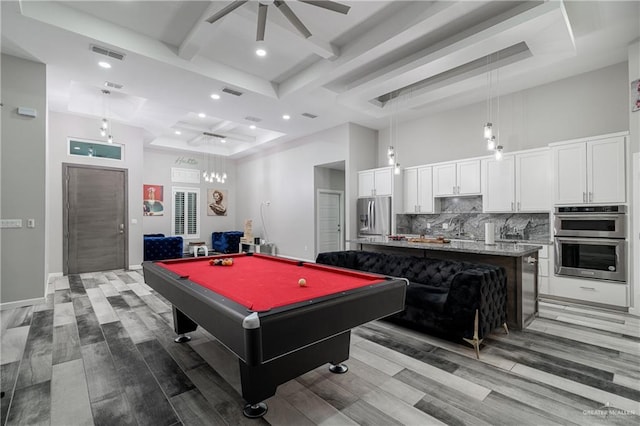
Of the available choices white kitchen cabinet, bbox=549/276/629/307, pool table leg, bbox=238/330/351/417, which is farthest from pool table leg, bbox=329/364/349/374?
white kitchen cabinet, bbox=549/276/629/307

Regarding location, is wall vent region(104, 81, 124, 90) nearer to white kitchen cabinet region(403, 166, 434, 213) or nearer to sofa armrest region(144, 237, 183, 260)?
sofa armrest region(144, 237, 183, 260)

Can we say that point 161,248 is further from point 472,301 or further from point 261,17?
point 472,301

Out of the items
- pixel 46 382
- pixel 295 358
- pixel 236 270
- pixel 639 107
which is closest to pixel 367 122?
pixel 639 107

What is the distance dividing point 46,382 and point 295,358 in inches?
74.8

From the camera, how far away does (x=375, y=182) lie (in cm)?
655

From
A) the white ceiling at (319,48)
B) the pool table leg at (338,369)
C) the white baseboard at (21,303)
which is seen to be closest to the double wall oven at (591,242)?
the white ceiling at (319,48)

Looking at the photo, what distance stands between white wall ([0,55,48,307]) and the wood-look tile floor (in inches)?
30.8

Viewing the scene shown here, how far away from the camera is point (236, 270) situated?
9.20ft

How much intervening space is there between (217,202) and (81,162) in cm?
434

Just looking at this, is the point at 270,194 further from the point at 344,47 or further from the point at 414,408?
the point at 414,408

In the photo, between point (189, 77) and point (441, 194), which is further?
point (441, 194)

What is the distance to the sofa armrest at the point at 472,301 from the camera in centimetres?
267

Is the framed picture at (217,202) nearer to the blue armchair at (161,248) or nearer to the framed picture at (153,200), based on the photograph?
the framed picture at (153,200)

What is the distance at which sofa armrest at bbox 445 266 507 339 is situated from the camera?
267cm
